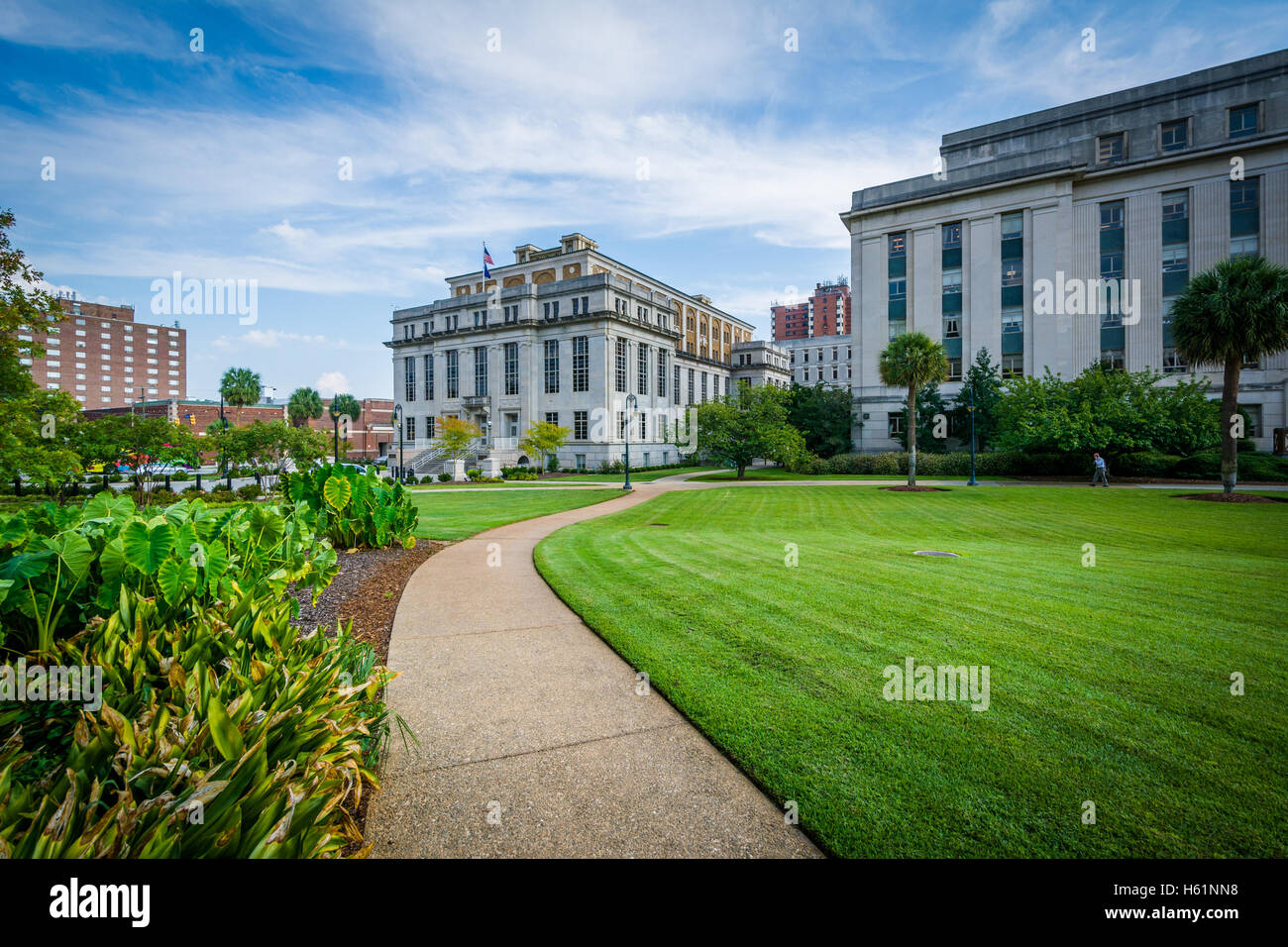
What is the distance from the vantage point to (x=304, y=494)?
11.1m

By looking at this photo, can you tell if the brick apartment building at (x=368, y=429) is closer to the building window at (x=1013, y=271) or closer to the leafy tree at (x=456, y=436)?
the leafy tree at (x=456, y=436)

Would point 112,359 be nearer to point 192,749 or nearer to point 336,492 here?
point 336,492

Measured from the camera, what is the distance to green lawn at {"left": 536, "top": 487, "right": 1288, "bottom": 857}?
3127 mm

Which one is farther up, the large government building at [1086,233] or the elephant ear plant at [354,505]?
the large government building at [1086,233]

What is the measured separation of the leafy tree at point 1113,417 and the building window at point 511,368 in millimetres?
42495

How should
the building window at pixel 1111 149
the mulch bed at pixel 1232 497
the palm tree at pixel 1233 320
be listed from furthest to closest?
the building window at pixel 1111 149 → the palm tree at pixel 1233 320 → the mulch bed at pixel 1232 497

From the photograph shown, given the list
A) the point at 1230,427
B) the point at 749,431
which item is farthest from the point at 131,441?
the point at 1230,427

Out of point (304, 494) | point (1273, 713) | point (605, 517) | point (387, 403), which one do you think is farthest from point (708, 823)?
point (387, 403)

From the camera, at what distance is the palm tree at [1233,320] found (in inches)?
880

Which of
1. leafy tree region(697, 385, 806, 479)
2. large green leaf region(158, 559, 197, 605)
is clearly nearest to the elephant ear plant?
large green leaf region(158, 559, 197, 605)

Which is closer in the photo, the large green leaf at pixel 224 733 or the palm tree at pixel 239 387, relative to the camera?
the large green leaf at pixel 224 733

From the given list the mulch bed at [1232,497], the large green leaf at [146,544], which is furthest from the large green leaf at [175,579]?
the mulch bed at [1232,497]
